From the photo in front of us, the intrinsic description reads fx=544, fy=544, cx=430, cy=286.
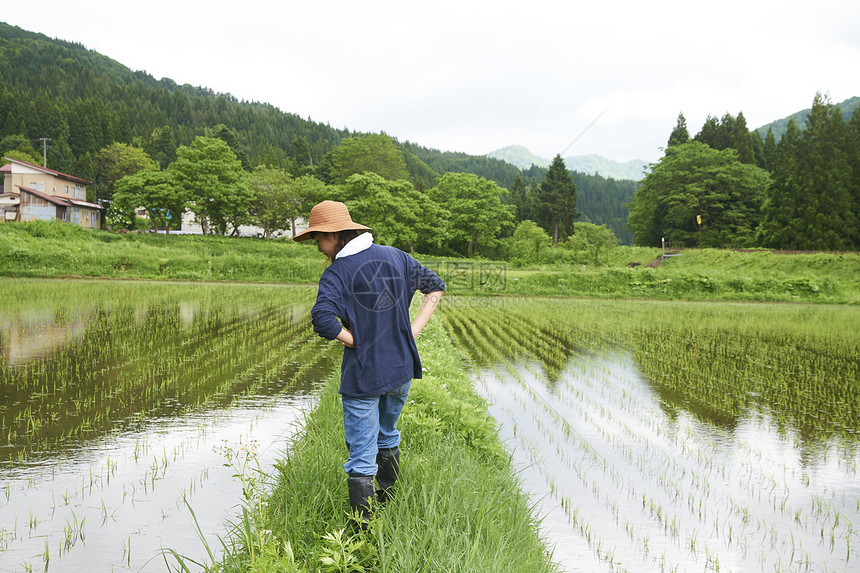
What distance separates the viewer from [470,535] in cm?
267

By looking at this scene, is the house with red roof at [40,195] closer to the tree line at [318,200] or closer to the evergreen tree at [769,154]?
the tree line at [318,200]

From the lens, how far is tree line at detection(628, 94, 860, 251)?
33.9 metres

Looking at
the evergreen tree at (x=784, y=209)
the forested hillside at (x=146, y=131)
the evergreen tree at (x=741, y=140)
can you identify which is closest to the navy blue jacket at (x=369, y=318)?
the evergreen tree at (x=784, y=209)

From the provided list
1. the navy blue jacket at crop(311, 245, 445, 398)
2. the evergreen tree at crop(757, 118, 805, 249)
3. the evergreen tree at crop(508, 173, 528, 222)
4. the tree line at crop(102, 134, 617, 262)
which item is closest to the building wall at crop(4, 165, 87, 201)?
the tree line at crop(102, 134, 617, 262)

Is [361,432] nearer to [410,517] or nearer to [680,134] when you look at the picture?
[410,517]

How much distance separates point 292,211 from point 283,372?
3885cm

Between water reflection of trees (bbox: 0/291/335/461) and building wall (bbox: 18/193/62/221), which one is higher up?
building wall (bbox: 18/193/62/221)

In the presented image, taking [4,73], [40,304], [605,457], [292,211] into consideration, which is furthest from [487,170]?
[605,457]

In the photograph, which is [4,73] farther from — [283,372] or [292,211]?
[283,372]

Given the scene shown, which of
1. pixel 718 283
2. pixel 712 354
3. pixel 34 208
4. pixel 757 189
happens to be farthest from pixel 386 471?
pixel 757 189

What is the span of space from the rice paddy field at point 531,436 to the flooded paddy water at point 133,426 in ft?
0.07

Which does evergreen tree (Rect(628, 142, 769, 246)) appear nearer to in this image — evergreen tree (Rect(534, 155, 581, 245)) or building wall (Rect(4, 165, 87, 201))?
evergreen tree (Rect(534, 155, 581, 245))

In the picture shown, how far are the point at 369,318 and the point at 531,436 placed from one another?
10.7 ft

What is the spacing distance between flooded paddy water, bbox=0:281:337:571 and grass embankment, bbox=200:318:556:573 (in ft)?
1.10
